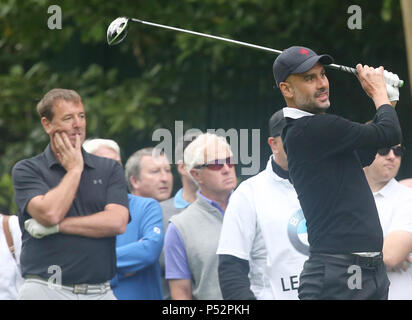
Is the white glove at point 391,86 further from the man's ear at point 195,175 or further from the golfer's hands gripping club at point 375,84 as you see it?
the man's ear at point 195,175

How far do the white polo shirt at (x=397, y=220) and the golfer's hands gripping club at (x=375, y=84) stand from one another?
1166mm

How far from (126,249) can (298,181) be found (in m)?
1.67

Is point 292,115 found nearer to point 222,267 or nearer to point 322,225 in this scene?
point 322,225

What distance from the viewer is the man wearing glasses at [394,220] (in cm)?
493

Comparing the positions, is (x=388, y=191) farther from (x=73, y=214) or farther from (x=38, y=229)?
Answer: (x=38, y=229)

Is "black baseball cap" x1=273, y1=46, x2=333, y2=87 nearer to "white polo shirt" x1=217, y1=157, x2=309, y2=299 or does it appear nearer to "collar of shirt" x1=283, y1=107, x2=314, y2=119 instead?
"collar of shirt" x1=283, y1=107, x2=314, y2=119

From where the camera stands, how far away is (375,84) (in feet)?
13.5

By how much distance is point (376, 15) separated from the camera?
7801 mm

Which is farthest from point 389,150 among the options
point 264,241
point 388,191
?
point 264,241

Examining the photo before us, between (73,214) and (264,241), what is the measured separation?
43.2 inches

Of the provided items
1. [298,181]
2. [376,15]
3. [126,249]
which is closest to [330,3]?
[376,15]

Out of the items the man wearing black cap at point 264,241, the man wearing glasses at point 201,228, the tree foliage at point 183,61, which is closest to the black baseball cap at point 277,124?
the man wearing black cap at point 264,241

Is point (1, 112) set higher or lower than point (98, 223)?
higher

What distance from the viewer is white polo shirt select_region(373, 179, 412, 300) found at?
5027 mm
